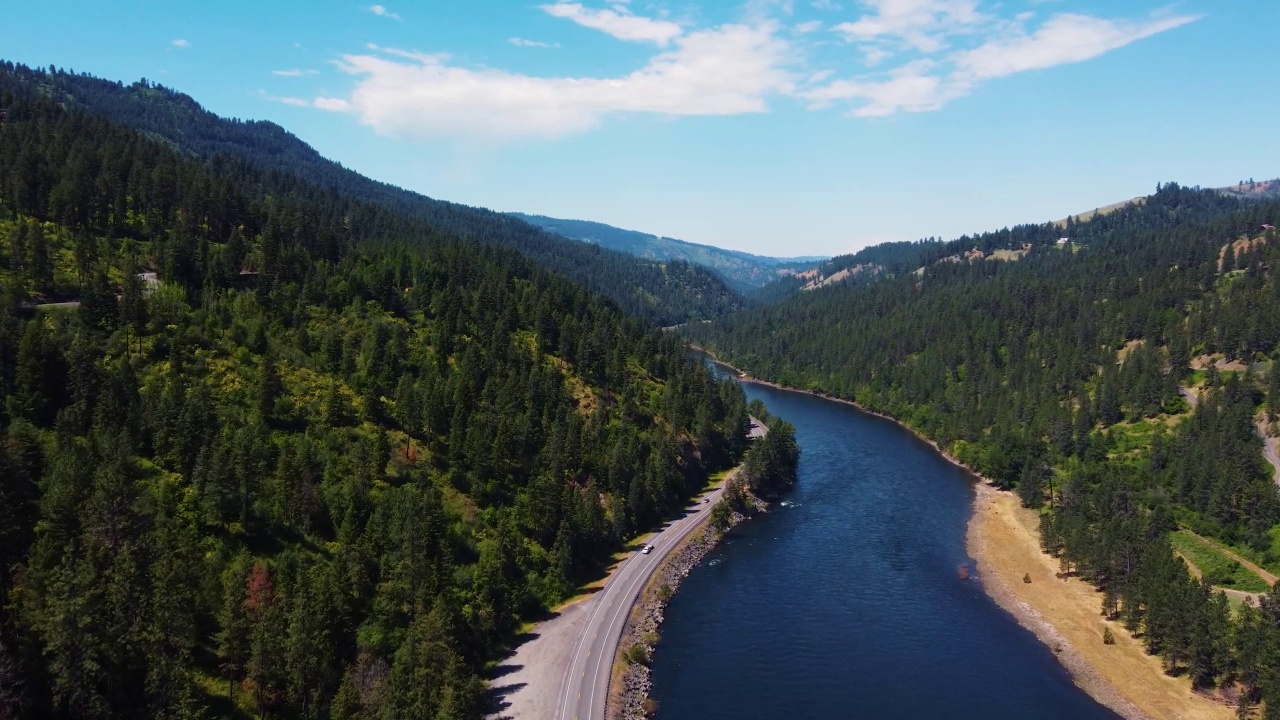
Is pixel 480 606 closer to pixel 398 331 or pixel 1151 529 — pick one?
pixel 398 331

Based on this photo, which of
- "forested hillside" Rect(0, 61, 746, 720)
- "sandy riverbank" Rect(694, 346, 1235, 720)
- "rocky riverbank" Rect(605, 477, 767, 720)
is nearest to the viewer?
"forested hillside" Rect(0, 61, 746, 720)

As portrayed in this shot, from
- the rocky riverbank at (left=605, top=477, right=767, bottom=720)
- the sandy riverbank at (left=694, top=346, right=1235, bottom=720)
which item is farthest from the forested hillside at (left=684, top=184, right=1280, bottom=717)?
the rocky riverbank at (left=605, top=477, right=767, bottom=720)

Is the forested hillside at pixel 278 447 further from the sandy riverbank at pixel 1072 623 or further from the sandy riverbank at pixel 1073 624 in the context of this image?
the sandy riverbank at pixel 1073 624

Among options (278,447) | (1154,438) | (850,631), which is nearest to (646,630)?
(850,631)

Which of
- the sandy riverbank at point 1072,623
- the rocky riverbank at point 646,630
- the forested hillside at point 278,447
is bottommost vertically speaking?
the rocky riverbank at point 646,630

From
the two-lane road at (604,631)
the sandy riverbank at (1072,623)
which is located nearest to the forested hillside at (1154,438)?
the sandy riverbank at (1072,623)

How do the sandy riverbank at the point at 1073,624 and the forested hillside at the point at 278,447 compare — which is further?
the sandy riverbank at the point at 1073,624

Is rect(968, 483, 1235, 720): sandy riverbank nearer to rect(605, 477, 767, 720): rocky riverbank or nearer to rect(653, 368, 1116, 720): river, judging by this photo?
rect(653, 368, 1116, 720): river

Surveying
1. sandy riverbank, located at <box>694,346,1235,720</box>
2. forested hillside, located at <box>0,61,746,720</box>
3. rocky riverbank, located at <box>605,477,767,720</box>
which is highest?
forested hillside, located at <box>0,61,746,720</box>
